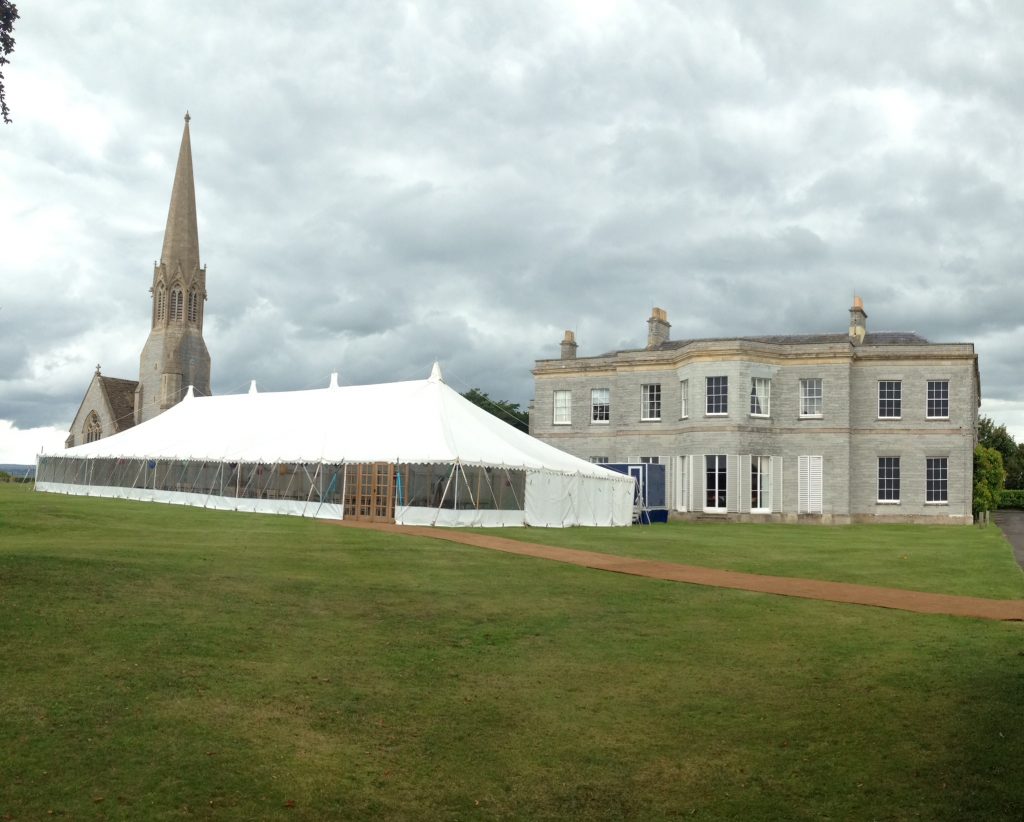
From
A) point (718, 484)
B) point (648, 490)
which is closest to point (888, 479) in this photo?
point (718, 484)

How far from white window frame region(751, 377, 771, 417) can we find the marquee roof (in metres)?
8.32

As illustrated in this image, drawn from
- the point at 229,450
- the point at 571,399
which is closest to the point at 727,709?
the point at 229,450

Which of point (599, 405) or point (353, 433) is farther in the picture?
point (599, 405)

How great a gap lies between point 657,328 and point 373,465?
→ 19.0 metres

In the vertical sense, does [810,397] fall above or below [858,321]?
below

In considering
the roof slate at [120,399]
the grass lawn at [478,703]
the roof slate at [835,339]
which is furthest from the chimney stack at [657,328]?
the roof slate at [120,399]

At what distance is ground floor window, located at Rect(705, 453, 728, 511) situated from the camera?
34.6m

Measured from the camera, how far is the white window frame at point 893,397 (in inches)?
1361

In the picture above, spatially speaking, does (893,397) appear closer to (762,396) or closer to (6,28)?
(762,396)

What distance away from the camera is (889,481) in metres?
34.7

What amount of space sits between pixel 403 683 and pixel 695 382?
29149mm

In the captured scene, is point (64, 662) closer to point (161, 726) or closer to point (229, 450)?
point (161, 726)

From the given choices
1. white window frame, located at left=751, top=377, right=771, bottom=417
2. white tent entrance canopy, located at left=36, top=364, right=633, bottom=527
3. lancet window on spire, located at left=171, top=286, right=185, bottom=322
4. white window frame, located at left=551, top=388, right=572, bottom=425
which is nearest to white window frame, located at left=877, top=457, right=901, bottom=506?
white window frame, located at left=751, top=377, right=771, bottom=417

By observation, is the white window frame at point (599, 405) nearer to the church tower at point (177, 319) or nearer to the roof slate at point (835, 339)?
the roof slate at point (835, 339)
